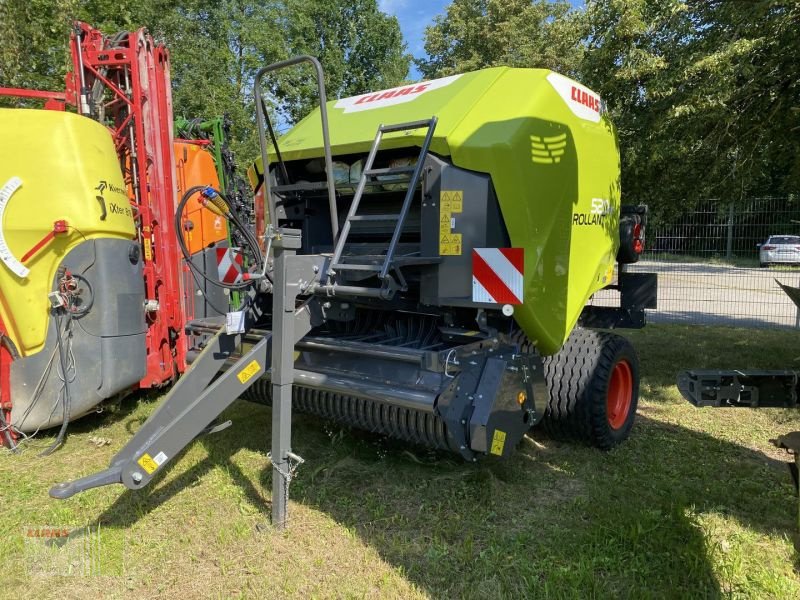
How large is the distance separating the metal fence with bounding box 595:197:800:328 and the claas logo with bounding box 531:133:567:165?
16.2ft

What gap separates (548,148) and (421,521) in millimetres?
1992

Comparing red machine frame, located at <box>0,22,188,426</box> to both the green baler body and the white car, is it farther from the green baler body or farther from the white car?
the white car

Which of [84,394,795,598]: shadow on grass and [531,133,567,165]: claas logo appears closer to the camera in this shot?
[84,394,795,598]: shadow on grass

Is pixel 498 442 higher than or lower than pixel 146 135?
lower

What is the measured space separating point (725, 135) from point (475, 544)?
451 centimetres

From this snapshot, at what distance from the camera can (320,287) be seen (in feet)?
9.19

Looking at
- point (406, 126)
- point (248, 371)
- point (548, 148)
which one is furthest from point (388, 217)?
point (248, 371)

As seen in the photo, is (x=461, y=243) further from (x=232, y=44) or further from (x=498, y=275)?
(x=232, y=44)

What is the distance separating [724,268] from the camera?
31.8 feet

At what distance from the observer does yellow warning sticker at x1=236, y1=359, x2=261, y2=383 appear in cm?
279

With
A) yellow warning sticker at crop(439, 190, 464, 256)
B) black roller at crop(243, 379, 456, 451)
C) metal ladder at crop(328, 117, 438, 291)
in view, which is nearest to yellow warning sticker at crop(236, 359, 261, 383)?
black roller at crop(243, 379, 456, 451)

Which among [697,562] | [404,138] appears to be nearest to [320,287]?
[404,138]

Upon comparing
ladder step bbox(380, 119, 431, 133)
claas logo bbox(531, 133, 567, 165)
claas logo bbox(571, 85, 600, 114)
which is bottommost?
claas logo bbox(531, 133, 567, 165)

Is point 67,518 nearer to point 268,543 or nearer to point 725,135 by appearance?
point 268,543
